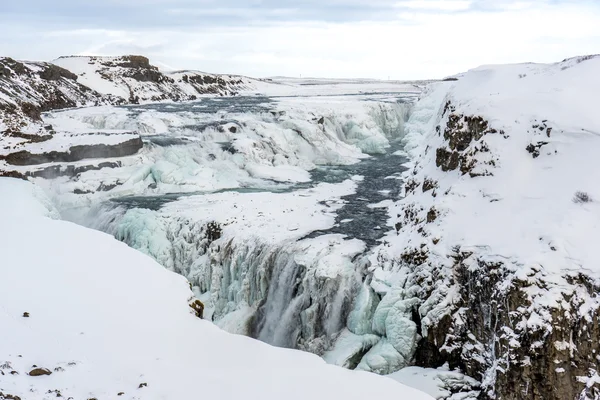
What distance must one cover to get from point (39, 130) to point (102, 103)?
911 inches

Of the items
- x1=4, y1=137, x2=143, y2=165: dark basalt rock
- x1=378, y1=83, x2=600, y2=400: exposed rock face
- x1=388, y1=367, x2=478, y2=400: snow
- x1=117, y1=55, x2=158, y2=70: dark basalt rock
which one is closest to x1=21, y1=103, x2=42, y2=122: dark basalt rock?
x1=4, y1=137, x2=143, y2=165: dark basalt rock

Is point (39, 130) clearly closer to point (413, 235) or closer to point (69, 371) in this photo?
point (413, 235)

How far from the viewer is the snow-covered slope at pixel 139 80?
54.7 metres

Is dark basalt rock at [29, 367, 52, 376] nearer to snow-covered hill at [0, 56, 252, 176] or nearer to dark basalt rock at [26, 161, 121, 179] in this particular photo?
dark basalt rock at [26, 161, 121, 179]

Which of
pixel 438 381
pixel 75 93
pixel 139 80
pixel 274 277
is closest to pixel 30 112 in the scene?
pixel 75 93

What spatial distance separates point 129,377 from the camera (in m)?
6.17

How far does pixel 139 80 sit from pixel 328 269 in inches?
2036

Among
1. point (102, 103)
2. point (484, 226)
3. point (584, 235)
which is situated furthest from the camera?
point (102, 103)

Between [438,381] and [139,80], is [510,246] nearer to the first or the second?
[438,381]

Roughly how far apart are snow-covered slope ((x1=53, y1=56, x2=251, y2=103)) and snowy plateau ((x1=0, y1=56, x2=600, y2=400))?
103 ft

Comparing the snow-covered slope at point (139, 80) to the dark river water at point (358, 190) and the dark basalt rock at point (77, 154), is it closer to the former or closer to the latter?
the dark river water at point (358, 190)

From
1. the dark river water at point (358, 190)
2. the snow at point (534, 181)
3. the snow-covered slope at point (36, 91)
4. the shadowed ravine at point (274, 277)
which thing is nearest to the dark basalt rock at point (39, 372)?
the shadowed ravine at point (274, 277)

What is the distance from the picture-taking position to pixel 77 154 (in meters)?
24.5

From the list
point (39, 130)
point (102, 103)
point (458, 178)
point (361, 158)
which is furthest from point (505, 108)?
point (102, 103)
